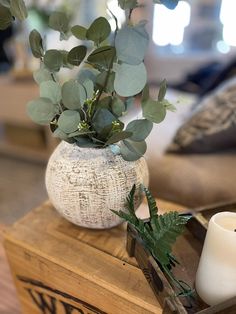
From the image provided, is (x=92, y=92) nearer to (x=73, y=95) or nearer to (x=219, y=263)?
(x=73, y=95)

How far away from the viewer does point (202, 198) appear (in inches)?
Answer: 44.1

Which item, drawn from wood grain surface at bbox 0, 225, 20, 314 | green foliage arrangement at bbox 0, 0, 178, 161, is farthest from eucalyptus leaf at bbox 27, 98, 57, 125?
wood grain surface at bbox 0, 225, 20, 314

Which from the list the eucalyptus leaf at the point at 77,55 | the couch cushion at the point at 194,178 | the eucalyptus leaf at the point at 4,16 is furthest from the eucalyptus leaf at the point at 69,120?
the couch cushion at the point at 194,178

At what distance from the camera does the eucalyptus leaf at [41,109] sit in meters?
0.64

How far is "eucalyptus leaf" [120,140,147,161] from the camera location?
0.66m

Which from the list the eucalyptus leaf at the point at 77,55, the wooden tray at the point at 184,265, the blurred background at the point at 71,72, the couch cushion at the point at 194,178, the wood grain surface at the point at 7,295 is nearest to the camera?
the wooden tray at the point at 184,265

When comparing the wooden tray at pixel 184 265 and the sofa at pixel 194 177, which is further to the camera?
the sofa at pixel 194 177

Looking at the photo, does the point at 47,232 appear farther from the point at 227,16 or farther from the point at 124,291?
the point at 227,16

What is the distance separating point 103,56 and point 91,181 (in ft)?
0.84

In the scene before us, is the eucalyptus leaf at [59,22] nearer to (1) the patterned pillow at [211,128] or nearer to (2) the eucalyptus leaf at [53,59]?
(2) the eucalyptus leaf at [53,59]

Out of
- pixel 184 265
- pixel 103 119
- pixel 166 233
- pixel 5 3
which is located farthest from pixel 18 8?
pixel 184 265

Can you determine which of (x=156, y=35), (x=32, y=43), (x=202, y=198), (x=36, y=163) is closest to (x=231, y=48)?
(x=156, y=35)

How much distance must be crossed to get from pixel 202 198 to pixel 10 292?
0.71m

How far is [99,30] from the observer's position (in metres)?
0.58
